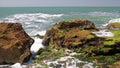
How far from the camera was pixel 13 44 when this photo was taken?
967 inches

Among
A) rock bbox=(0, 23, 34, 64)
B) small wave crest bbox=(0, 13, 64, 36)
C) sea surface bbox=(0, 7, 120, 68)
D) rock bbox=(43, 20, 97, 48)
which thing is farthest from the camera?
small wave crest bbox=(0, 13, 64, 36)

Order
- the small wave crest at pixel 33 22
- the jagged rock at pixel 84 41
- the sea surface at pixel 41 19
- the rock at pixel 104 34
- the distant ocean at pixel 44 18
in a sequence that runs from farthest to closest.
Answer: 1. the distant ocean at pixel 44 18
2. the small wave crest at pixel 33 22
3. the sea surface at pixel 41 19
4. the rock at pixel 104 34
5. the jagged rock at pixel 84 41

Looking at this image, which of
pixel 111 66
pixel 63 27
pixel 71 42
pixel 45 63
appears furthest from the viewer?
pixel 63 27

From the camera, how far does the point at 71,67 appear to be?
22188mm

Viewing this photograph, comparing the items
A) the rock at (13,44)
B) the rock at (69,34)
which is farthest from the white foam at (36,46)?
the rock at (13,44)

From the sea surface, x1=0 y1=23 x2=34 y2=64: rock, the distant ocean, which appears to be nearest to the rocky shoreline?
x1=0 y1=23 x2=34 y2=64: rock

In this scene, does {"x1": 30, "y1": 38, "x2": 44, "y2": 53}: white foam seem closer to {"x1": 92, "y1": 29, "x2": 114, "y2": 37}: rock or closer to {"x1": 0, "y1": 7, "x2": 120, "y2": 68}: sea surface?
{"x1": 0, "y1": 7, "x2": 120, "y2": 68}: sea surface

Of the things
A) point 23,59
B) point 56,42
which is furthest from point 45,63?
point 56,42

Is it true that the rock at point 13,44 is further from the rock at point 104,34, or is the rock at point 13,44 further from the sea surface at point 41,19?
the rock at point 104,34

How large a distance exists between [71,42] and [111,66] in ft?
16.1

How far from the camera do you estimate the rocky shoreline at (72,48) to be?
22.7m

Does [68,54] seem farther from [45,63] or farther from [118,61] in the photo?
[118,61]

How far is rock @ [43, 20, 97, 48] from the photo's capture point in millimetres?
25422

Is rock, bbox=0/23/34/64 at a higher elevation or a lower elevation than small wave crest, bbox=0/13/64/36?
higher
